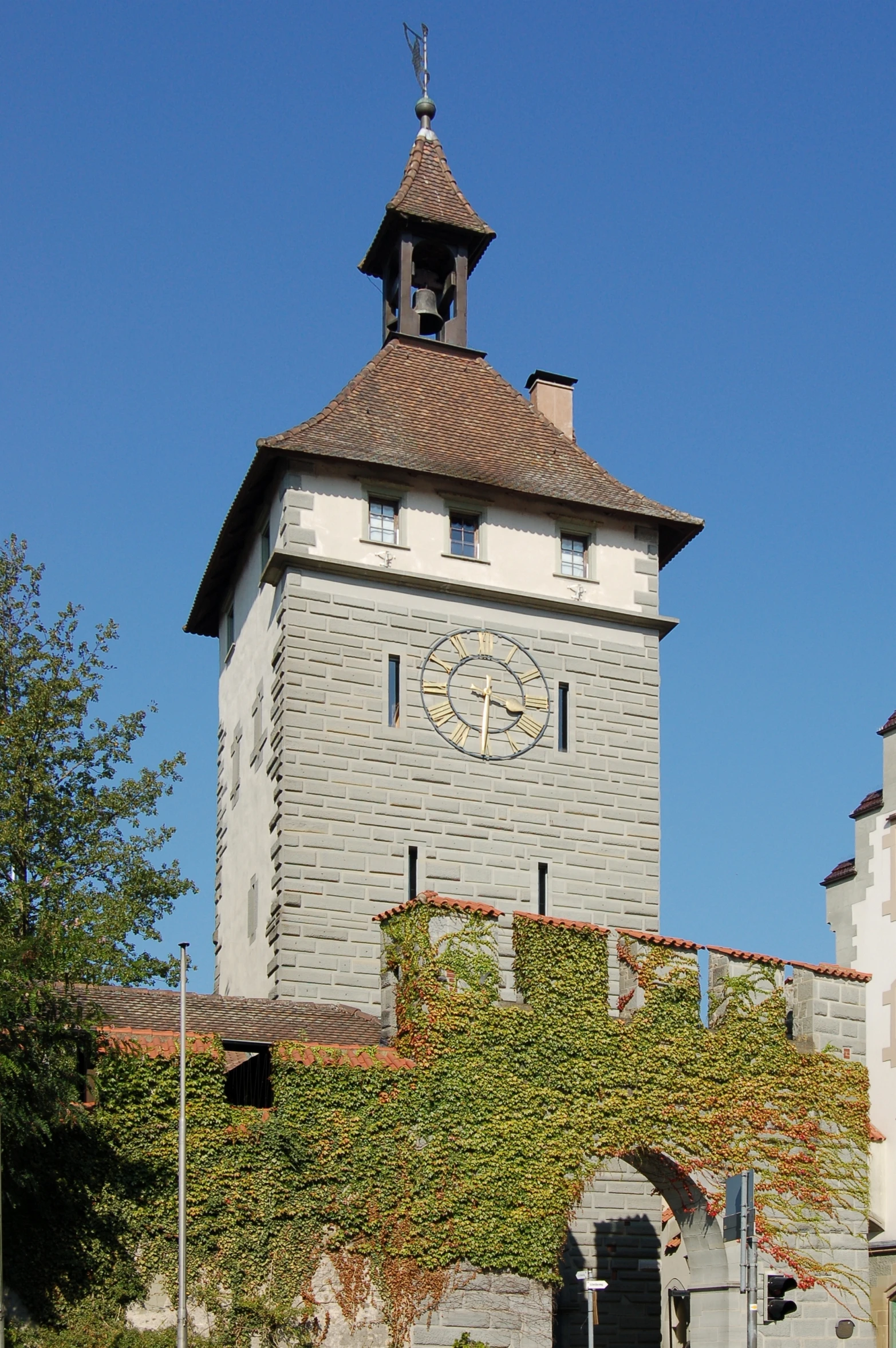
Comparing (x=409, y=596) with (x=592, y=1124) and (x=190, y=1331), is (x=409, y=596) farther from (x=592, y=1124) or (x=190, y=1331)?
(x=190, y=1331)

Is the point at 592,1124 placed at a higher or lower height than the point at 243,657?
lower

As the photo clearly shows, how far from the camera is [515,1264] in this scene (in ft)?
69.8

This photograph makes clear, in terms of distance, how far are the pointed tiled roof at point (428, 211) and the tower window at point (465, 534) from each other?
749 centimetres

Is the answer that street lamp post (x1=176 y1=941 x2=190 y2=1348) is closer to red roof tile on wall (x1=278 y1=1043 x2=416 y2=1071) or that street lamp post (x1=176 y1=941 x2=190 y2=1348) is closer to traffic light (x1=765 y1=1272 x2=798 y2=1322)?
red roof tile on wall (x1=278 y1=1043 x2=416 y2=1071)

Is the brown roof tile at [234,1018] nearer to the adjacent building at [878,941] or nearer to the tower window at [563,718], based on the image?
the tower window at [563,718]

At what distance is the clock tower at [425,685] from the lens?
28.5m

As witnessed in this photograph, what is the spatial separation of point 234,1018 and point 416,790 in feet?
19.9

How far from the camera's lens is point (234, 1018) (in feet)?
78.7

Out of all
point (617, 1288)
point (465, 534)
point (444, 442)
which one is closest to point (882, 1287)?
point (617, 1288)

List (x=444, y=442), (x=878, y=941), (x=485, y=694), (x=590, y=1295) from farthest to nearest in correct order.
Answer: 1. (x=444, y=442)
2. (x=485, y=694)
3. (x=878, y=941)
4. (x=590, y=1295)

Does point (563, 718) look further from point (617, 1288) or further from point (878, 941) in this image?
point (617, 1288)

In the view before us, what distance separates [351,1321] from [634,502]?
1586 centimetres

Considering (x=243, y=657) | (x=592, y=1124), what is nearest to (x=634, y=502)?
(x=243, y=657)

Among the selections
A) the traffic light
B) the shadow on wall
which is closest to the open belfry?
the shadow on wall
